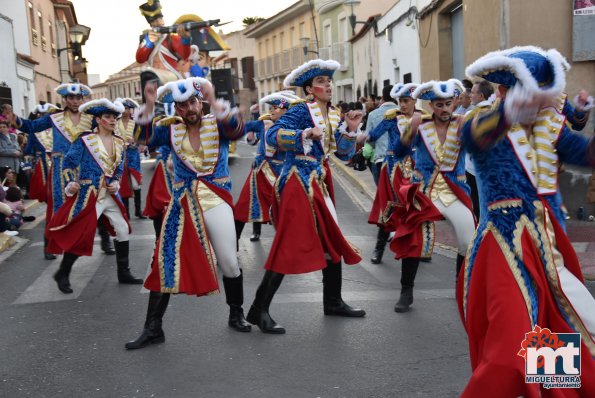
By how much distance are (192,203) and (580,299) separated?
2.82 metres

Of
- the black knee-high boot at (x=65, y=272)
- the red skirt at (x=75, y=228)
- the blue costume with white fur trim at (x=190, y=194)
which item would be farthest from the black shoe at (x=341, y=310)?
the black knee-high boot at (x=65, y=272)

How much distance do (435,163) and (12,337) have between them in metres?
3.52

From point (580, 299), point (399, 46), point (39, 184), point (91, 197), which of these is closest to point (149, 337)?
point (91, 197)

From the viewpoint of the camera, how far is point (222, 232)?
558 cm

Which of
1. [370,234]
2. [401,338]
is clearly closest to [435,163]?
[401,338]

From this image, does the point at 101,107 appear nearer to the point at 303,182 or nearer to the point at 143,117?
the point at 143,117

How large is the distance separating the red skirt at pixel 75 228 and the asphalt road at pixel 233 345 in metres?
0.42

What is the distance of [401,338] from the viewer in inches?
220

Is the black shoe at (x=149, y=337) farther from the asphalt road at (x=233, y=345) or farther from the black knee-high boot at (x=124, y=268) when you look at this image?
the black knee-high boot at (x=124, y=268)

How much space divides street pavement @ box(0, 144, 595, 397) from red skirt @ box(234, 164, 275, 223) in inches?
51.1

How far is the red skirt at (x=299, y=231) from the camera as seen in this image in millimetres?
5758

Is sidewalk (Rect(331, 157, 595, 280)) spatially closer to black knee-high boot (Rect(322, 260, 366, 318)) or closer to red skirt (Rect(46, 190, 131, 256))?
black knee-high boot (Rect(322, 260, 366, 318))

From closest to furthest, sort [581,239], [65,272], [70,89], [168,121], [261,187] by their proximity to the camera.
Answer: [168,121] < [65,272] < [70,89] < [581,239] < [261,187]

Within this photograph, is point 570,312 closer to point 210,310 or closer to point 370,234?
point 210,310
